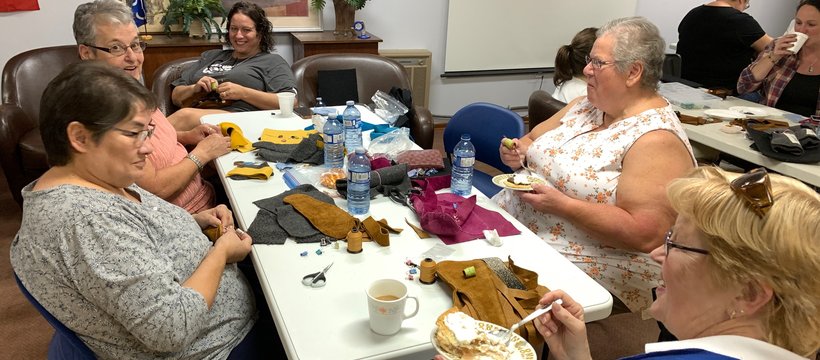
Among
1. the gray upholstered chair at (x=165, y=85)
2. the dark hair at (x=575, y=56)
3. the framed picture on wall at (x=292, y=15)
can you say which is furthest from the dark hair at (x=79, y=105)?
the framed picture on wall at (x=292, y=15)

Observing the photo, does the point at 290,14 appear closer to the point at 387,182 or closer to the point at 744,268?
the point at 387,182

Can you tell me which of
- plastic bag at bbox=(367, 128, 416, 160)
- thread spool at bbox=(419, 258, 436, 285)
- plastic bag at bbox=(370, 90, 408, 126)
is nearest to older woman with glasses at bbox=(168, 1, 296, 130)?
plastic bag at bbox=(370, 90, 408, 126)

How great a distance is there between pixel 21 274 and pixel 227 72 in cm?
210

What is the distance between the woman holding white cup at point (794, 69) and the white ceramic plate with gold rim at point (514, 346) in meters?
2.91

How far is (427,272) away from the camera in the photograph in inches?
52.1

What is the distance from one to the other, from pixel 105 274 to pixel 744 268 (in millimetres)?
1148

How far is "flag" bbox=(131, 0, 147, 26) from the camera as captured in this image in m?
3.88

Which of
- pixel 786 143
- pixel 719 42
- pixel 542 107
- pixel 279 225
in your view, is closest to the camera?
pixel 279 225

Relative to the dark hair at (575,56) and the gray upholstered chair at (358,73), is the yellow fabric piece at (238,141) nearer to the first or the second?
the gray upholstered chair at (358,73)

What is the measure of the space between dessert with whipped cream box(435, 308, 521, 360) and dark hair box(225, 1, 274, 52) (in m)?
2.47

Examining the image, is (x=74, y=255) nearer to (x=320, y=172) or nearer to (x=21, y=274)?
(x=21, y=274)

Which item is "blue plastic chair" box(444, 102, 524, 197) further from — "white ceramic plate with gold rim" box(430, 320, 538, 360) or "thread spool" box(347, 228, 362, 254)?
"white ceramic plate with gold rim" box(430, 320, 538, 360)

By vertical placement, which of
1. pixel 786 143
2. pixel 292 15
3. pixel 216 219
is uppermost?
pixel 292 15

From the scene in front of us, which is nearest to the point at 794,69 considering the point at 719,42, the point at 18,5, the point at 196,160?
the point at 719,42
